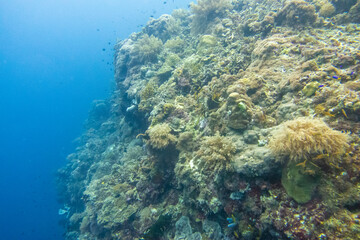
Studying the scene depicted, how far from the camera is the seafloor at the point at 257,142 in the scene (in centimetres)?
224

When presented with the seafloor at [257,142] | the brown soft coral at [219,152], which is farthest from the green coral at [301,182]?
the brown soft coral at [219,152]

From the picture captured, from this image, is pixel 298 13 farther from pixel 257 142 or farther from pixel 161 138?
pixel 161 138

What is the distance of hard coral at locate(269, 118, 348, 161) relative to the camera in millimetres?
2160

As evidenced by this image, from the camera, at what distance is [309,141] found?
2234 mm

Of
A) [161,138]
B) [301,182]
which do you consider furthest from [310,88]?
[161,138]

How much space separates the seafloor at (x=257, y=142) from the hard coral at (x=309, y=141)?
0.01 m

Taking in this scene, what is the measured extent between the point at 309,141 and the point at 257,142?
39.9 inches

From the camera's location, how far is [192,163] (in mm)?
4492

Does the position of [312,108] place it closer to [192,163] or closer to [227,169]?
[227,169]

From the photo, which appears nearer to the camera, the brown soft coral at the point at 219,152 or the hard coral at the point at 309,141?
the hard coral at the point at 309,141

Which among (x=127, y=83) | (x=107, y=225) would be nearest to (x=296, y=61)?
(x=107, y=225)

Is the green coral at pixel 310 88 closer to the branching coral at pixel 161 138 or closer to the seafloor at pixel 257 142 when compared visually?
the seafloor at pixel 257 142

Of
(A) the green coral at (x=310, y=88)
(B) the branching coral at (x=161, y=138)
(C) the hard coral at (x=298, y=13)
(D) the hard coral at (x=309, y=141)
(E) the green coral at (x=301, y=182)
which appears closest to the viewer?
(D) the hard coral at (x=309, y=141)

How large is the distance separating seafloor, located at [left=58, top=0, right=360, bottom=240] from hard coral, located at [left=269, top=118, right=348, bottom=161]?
0.05 ft
